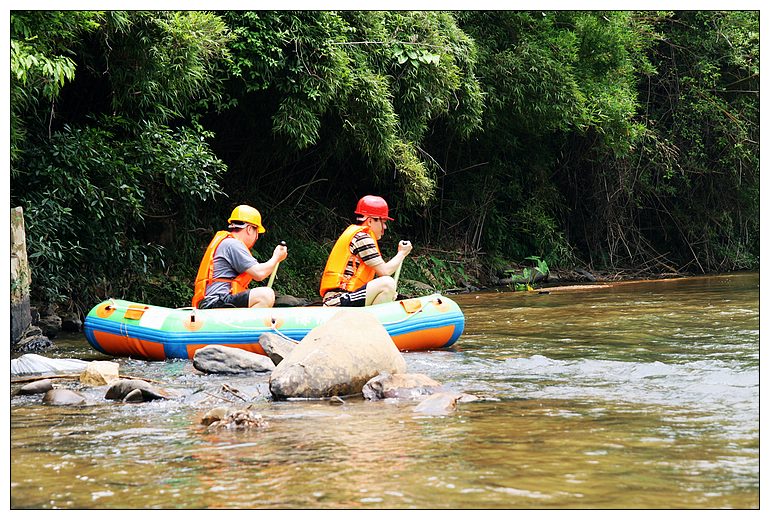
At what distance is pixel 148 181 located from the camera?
938 cm

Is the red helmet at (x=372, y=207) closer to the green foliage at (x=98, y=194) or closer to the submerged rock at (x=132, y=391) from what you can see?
the green foliage at (x=98, y=194)

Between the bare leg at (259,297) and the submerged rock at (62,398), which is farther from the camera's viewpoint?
the bare leg at (259,297)

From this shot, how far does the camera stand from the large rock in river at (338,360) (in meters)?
5.09

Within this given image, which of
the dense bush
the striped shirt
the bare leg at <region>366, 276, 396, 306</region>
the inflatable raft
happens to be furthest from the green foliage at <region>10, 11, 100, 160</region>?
the bare leg at <region>366, 276, 396, 306</region>

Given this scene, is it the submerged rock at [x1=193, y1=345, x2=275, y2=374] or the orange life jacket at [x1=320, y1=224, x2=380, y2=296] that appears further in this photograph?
the orange life jacket at [x1=320, y1=224, x2=380, y2=296]

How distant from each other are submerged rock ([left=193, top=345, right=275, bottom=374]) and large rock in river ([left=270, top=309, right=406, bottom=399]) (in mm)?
667

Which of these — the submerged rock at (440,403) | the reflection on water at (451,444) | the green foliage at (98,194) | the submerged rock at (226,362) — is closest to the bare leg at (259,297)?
the reflection on water at (451,444)

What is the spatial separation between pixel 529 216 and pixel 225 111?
589 centimetres

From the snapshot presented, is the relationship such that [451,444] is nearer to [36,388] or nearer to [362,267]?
[36,388]

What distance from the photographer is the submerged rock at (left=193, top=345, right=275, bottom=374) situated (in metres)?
5.94

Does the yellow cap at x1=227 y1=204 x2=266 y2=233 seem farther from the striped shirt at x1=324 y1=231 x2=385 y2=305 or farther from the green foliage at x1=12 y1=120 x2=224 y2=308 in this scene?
the green foliage at x1=12 y1=120 x2=224 y2=308

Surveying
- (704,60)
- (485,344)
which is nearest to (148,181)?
(485,344)

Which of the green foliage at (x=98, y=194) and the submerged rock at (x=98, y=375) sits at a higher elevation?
the green foliage at (x=98, y=194)

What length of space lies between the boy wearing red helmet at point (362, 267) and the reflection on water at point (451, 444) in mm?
1181
